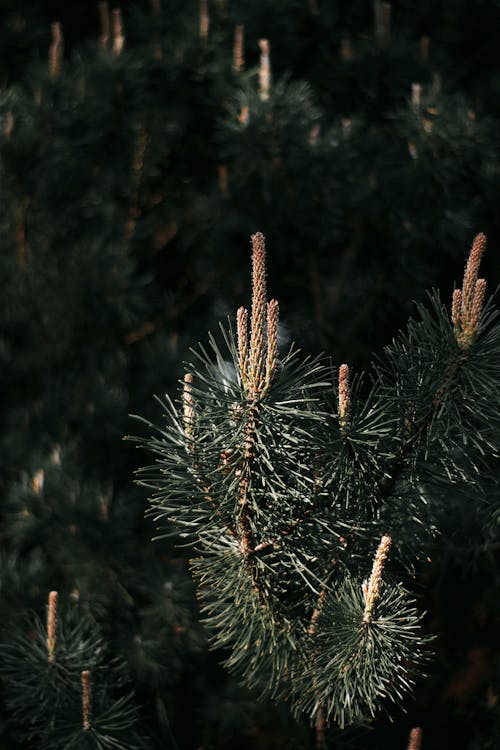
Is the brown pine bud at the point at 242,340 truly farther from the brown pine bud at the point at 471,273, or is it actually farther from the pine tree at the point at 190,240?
the pine tree at the point at 190,240

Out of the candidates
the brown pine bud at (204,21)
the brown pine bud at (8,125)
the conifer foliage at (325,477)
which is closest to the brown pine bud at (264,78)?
the brown pine bud at (204,21)

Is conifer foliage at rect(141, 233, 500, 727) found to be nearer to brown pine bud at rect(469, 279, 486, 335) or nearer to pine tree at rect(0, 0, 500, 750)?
brown pine bud at rect(469, 279, 486, 335)

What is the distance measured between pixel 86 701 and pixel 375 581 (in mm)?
462

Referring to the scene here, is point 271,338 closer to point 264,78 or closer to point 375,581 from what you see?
point 375,581

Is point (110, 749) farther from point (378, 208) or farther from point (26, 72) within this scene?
point (26, 72)

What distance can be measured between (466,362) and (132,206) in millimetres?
989

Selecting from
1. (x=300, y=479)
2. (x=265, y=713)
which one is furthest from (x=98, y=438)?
(x=300, y=479)

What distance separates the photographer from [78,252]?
1.44 metres

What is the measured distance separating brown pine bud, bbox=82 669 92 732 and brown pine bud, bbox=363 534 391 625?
0.39m

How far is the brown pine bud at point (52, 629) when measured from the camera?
35.2 inches

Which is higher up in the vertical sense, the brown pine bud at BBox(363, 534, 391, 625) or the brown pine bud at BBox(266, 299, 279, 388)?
the brown pine bud at BBox(266, 299, 279, 388)

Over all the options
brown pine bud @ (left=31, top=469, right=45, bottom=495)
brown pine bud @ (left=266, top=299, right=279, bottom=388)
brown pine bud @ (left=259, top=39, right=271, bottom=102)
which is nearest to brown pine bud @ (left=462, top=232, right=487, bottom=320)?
brown pine bud @ (left=266, top=299, right=279, bottom=388)

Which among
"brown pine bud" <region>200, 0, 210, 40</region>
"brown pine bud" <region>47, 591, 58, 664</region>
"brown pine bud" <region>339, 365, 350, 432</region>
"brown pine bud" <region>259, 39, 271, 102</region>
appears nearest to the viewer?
"brown pine bud" <region>339, 365, 350, 432</region>

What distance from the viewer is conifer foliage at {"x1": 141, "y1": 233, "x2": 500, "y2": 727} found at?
0.66 m
